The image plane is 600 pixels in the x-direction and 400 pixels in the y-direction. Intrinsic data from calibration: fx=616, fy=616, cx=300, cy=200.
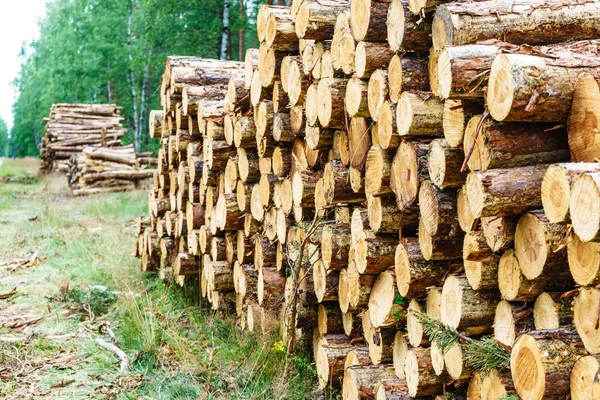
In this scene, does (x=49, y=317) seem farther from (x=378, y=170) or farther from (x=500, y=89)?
(x=500, y=89)

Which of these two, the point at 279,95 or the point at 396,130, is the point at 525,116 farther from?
the point at 279,95

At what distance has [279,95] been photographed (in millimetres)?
4480

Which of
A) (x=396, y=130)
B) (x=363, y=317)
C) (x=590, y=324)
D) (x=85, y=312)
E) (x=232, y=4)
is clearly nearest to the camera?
(x=590, y=324)

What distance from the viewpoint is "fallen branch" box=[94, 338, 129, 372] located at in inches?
182

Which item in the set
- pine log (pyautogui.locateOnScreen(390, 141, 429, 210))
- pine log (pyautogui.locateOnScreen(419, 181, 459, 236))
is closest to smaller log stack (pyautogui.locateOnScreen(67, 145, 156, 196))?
pine log (pyautogui.locateOnScreen(390, 141, 429, 210))

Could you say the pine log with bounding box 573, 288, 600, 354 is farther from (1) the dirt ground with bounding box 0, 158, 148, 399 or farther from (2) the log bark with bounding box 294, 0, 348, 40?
(1) the dirt ground with bounding box 0, 158, 148, 399

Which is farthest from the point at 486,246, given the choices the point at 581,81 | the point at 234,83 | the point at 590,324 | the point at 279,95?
the point at 234,83

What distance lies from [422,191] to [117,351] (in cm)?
306

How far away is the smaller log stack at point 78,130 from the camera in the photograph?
1933 cm

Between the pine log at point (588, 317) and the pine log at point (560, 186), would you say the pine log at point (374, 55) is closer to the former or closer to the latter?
the pine log at point (560, 186)

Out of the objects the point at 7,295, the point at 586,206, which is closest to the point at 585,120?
the point at 586,206

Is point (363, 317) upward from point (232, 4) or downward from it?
downward

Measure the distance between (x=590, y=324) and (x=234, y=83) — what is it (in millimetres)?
3654

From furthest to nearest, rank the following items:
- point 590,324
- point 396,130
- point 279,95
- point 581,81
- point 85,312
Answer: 1. point 85,312
2. point 279,95
3. point 396,130
4. point 581,81
5. point 590,324
